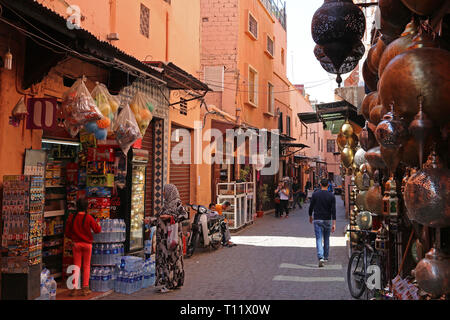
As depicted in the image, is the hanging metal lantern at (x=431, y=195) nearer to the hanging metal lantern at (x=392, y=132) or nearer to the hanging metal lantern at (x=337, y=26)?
the hanging metal lantern at (x=392, y=132)

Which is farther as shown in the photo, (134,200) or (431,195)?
(134,200)

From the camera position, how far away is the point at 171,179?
12.6 m

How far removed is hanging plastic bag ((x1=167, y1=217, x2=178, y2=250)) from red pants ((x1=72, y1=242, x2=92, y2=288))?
134cm

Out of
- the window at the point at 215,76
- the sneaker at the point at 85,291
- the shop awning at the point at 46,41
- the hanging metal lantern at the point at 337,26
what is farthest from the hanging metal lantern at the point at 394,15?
the window at the point at 215,76

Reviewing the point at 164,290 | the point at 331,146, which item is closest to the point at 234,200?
the point at 164,290

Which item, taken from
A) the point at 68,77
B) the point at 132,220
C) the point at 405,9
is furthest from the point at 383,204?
the point at 132,220

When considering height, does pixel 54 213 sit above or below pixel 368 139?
below

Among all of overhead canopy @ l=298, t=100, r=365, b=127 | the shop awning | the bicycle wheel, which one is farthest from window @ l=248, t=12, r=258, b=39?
the bicycle wheel

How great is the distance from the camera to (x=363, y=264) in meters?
6.58

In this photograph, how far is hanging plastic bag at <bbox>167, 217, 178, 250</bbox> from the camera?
295 inches

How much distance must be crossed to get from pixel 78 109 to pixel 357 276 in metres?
5.05

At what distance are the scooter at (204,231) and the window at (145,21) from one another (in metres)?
4.67

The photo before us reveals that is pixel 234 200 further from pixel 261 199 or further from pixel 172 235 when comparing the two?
pixel 172 235

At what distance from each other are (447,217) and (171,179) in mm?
11031
